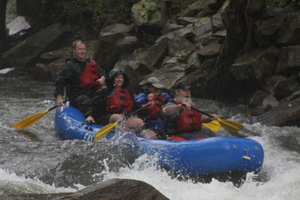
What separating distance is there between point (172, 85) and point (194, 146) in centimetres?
462

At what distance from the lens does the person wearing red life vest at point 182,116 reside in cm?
452

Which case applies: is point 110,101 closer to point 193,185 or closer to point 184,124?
point 184,124

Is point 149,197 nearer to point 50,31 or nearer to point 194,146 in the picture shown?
point 194,146

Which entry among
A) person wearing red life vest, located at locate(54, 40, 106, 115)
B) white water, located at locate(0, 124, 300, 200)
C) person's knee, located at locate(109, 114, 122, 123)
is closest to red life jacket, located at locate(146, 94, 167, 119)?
person's knee, located at locate(109, 114, 122, 123)

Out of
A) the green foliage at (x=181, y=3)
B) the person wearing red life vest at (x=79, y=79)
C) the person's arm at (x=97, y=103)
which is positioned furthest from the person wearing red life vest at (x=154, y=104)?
the green foliage at (x=181, y=3)

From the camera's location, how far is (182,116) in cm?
456

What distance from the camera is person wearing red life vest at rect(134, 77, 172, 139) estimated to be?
15.6ft

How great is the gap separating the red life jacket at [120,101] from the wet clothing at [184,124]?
59 centimetres

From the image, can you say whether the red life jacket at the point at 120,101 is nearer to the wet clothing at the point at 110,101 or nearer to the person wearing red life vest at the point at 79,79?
the wet clothing at the point at 110,101

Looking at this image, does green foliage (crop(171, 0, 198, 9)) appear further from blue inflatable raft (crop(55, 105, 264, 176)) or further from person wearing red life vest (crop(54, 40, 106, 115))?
blue inflatable raft (crop(55, 105, 264, 176))

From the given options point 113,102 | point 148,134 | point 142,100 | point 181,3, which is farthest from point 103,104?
point 181,3

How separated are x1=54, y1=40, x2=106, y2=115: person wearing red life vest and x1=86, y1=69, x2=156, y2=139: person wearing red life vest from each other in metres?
0.41

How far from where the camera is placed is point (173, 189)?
3729 millimetres

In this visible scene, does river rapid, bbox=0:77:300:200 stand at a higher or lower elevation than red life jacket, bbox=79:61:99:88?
lower
